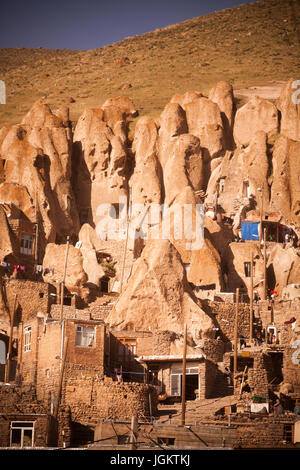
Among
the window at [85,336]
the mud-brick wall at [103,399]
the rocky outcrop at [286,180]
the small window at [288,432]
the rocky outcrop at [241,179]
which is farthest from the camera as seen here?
the rocky outcrop at [241,179]

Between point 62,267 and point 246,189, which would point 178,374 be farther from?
point 246,189

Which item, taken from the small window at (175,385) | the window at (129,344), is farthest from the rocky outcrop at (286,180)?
the small window at (175,385)

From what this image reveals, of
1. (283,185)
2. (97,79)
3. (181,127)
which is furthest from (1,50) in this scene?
(283,185)

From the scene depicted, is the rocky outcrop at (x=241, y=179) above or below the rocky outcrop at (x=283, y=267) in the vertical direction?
above

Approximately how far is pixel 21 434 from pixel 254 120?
4750 cm

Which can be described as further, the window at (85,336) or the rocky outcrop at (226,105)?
the rocky outcrop at (226,105)

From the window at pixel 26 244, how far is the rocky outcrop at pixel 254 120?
77.1 ft

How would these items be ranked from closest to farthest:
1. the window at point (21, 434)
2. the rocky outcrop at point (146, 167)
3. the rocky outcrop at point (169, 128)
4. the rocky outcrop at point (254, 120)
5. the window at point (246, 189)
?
the window at point (21, 434), the window at point (246, 189), the rocky outcrop at point (146, 167), the rocky outcrop at point (169, 128), the rocky outcrop at point (254, 120)

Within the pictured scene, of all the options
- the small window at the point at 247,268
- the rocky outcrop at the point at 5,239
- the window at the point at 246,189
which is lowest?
the small window at the point at 247,268

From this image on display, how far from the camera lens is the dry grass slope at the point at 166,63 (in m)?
100

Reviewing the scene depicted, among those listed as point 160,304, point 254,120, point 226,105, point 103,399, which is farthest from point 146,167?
point 103,399

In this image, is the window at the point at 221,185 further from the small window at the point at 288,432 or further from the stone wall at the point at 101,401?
the small window at the point at 288,432

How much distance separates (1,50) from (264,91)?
194ft
